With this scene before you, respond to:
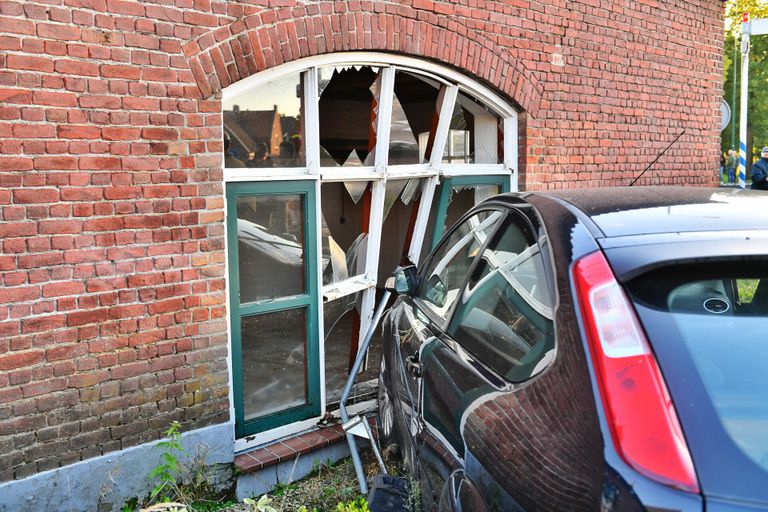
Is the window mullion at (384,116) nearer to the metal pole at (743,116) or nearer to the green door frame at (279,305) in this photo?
the green door frame at (279,305)

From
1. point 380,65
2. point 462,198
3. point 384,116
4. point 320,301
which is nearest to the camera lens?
point 320,301

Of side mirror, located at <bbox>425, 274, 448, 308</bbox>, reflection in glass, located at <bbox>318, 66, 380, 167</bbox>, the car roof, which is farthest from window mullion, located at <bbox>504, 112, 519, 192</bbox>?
the car roof

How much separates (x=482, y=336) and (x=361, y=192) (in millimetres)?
2966

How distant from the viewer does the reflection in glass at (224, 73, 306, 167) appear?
4.60 meters

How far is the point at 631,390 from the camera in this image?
5.82ft

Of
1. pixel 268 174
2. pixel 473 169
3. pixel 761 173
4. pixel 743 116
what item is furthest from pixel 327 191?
pixel 743 116

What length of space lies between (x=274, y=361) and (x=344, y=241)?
116 centimetres

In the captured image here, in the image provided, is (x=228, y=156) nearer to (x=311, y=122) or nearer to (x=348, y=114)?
(x=311, y=122)

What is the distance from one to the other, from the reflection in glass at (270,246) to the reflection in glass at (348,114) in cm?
65

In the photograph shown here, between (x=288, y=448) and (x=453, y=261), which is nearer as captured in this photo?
(x=453, y=261)

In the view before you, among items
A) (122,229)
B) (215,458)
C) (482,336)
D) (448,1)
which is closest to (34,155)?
(122,229)

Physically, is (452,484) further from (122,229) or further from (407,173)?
(407,173)

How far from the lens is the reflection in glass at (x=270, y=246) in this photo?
4656 millimetres

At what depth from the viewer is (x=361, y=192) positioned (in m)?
5.52
